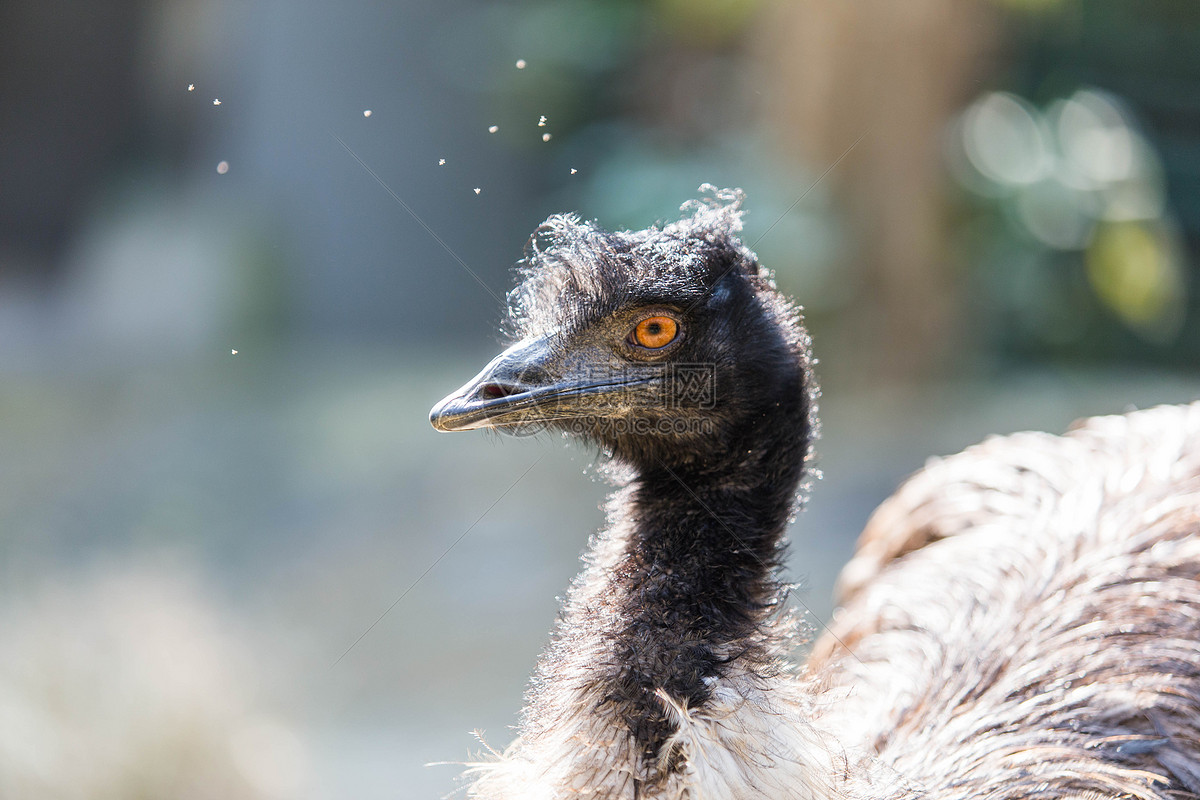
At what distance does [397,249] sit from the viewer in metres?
7.84

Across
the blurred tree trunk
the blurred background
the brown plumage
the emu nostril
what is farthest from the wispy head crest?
the blurred tree trunk

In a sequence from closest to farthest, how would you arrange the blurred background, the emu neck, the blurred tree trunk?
the emu neck → the blurred background → the blurred tree trunk

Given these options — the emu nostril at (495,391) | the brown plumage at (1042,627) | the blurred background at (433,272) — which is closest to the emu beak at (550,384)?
the emu nostril at (495,391)

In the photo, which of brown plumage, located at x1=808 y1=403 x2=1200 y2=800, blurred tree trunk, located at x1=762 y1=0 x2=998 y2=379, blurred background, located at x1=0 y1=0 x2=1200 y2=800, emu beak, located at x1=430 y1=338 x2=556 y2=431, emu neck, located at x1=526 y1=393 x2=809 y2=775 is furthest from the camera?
blurred tree trunk, located at x1=762 y1=0 x2=998 y2=379

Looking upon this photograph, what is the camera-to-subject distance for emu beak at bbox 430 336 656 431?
1.94 meters

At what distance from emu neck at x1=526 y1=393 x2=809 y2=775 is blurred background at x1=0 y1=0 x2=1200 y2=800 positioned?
82.7 inches

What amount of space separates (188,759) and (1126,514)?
2552mm

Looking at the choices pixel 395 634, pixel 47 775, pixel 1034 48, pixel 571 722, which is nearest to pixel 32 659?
pixel 47 775

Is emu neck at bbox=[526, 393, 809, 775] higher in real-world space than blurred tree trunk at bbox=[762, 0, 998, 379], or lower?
lower

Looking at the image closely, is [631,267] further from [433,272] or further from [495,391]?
[433,272]

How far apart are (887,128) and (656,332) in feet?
17.2

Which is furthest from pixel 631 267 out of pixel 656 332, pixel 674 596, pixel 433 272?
pixel 433 272

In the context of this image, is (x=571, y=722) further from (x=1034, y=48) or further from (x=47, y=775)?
(x=1034, y=48)

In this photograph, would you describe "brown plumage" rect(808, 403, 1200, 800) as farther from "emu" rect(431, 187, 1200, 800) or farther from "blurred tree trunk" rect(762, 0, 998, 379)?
"blurred tree trunk" rect(762, 0, 998, 379)
